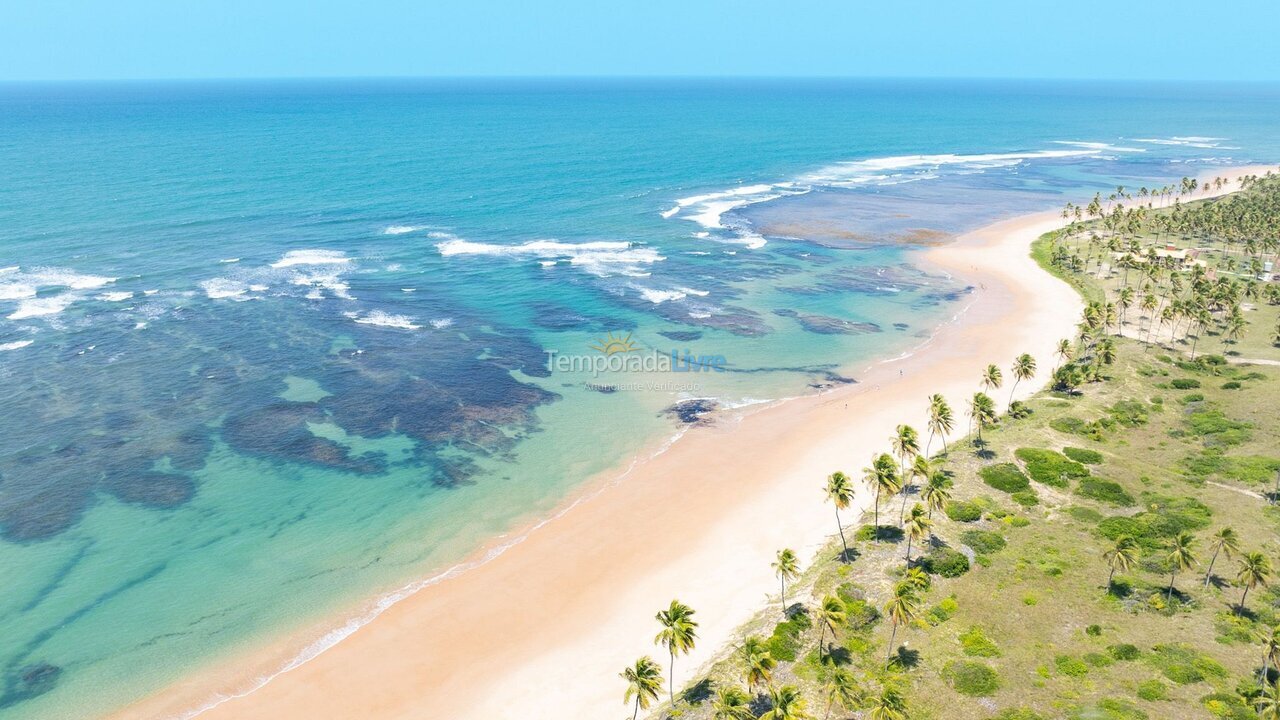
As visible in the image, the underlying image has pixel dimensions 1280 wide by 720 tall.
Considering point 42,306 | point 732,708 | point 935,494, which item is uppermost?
point 42,306

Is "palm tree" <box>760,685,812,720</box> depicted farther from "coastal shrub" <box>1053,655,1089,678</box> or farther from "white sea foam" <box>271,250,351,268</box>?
"white sea foam" <box>271,250,351,268</box>

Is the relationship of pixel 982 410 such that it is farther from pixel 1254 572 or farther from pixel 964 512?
pixel 1254 572

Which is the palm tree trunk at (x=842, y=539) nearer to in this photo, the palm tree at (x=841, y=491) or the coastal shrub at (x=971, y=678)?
the palm tree at (x=841, y=491)

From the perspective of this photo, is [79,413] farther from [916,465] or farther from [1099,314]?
[1099,314]

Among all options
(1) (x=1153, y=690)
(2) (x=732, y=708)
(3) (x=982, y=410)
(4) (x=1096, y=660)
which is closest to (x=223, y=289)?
(2) (x=732, y=708)

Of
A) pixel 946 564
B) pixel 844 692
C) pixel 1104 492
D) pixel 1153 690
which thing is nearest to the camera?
pixel 844 692

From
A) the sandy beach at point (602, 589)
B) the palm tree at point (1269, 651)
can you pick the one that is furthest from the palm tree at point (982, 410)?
the palm tree at point (1269, 651)
